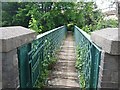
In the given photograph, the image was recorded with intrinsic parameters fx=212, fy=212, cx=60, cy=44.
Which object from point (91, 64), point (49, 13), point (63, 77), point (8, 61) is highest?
point (49, 13)

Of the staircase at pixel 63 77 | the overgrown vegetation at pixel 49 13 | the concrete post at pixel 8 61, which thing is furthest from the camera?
the overgrown vegetation at pixel 49 13

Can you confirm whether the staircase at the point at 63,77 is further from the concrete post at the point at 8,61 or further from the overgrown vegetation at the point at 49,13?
the overgrown vegetation at the point at 49,13

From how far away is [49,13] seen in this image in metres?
16.7

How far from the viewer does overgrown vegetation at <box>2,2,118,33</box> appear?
53.6 ft

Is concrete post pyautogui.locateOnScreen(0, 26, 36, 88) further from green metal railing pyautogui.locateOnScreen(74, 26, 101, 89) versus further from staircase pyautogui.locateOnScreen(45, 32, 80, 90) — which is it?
staircase pyautogui.locateOnScreen(45, 32, 80, 90)

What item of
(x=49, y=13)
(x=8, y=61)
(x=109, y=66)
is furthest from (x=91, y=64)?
(x=49, y=13)

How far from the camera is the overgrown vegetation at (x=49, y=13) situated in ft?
53.6

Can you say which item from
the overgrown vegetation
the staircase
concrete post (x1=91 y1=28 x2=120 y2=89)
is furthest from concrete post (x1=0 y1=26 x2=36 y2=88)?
the overgrown vegetation

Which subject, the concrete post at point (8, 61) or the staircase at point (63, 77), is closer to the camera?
the concrete post at point (8, 61)

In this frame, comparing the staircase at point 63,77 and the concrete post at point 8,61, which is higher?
the concrete post at point 8,61

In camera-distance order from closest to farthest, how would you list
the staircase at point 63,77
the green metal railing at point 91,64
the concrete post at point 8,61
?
the concrete post at point 8,61, the green metal railing at point 91,64, the staircase at point 63,77

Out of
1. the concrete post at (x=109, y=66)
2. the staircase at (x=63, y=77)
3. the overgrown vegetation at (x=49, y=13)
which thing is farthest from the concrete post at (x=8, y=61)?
the overgrown vegetation at (x=49, y=13)

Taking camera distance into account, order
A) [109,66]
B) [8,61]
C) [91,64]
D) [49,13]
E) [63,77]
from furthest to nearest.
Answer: [49,13], [63,77], [91,64], [109,66], [8,61]

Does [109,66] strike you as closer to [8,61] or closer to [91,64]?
[91,64]
